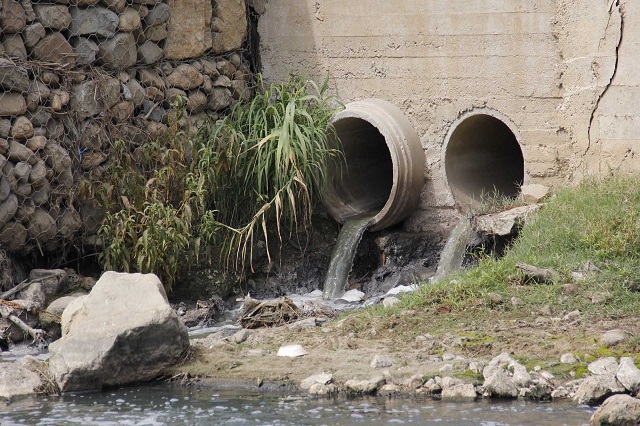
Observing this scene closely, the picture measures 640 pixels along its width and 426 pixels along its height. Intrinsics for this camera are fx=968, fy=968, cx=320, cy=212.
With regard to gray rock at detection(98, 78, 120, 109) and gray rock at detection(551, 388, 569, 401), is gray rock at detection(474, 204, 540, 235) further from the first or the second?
gray rock at detection(98, 78, 120, 109)

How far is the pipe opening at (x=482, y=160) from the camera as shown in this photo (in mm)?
8406

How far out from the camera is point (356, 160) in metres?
8.84

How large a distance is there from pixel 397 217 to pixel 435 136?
2.79 feet

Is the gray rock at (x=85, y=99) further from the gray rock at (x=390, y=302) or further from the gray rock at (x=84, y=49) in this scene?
the gray rock at (x=390, y=302)

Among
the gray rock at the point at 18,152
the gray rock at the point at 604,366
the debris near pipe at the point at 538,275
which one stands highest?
the gray rock at the point at 18,152

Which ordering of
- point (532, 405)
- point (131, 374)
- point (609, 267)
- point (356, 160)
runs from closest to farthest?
1. point (532, 405)
2. point (131, 374)
3. point (609, 267)
4. point (356, 160)

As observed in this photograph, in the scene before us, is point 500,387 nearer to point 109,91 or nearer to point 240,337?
point 240,337

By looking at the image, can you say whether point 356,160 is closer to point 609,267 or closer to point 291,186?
point 291,186

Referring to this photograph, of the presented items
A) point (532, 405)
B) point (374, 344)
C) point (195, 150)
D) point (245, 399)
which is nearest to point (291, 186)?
point (195, 150)

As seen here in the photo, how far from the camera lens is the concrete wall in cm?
786

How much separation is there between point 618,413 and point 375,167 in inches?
199

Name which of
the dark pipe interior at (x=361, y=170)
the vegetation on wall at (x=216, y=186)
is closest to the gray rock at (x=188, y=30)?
the vegetation on wall at (x=216, y=186)

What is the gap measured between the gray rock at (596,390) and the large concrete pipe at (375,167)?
11.4ft

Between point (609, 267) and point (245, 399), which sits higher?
point (609, 267)
